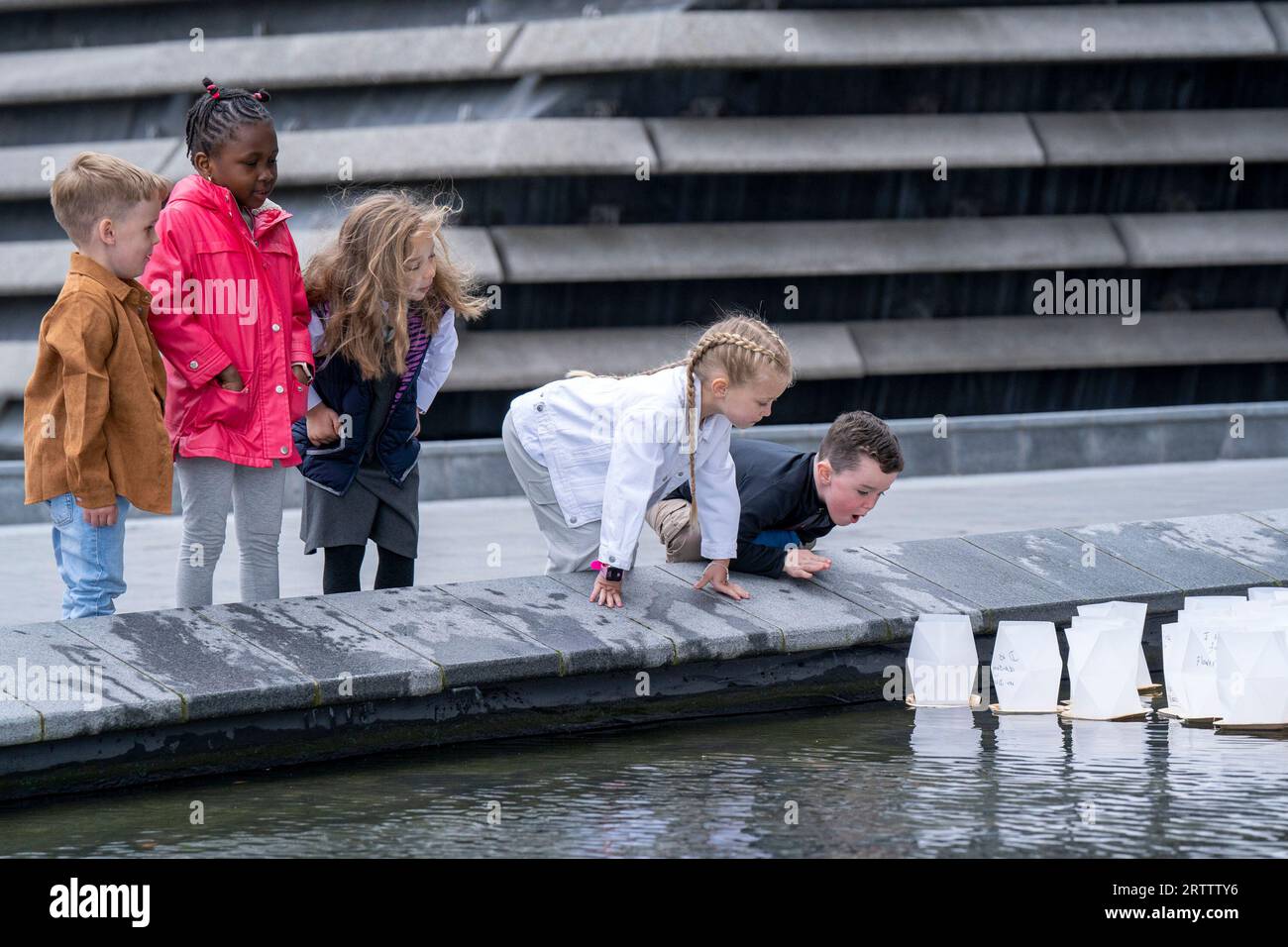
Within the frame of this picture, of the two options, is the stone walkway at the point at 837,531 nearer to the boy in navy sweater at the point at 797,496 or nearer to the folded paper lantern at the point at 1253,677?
the boy in navy sweater at the point at 797,496

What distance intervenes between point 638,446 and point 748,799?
1.48 meters

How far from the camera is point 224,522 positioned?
5.63 meters

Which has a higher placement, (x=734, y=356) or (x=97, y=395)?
(x=734, y=356)

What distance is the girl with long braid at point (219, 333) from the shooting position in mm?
5508

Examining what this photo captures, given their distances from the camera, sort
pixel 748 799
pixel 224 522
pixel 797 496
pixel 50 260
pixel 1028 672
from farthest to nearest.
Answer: pixel 50 260 < pixel 797 496 < pixel 224 522 < pixel 1028 672 < pixel 748 799

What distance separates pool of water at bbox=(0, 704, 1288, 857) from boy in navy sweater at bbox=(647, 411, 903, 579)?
811mm

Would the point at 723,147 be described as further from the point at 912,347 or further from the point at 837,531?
the point at 837,531

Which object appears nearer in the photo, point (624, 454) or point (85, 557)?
point (85, 557)

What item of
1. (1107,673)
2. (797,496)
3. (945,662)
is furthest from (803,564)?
(1107,673)

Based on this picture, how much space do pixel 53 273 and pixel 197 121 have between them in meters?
7.29
